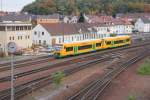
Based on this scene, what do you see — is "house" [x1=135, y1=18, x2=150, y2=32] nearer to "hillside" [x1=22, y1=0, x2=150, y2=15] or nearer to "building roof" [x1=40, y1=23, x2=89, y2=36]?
"hillside" [x1=22, y1=0, x2=150, y2=15]

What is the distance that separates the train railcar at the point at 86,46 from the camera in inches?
1785

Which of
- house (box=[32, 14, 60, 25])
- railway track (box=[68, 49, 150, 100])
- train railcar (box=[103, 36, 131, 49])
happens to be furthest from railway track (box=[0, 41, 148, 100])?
house (box=[32, 14, 60, 25])

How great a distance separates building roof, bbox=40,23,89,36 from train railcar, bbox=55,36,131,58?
11.5 m

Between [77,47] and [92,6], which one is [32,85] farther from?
[92,6]

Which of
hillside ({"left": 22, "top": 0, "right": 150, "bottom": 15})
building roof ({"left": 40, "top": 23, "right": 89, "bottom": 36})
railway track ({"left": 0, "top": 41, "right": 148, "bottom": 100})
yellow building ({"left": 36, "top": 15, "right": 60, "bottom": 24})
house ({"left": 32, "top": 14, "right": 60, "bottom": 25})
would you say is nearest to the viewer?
railway track ({"left": 0, "top": 41, "right": 148, "bottom": 100})

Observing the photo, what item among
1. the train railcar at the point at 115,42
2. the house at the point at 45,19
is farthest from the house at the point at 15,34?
the house at the point at 45,19

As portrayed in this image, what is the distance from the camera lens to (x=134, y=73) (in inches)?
1422

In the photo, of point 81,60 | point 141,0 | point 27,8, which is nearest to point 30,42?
point 81,60

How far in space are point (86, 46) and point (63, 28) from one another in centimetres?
2053

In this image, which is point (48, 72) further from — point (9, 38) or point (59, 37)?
point (59, 37)

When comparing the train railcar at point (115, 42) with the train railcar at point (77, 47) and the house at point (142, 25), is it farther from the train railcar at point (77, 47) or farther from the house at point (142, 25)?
the house at point (142, 25)

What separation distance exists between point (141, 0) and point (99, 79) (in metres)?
160

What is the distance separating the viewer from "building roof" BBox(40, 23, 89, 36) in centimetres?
6775

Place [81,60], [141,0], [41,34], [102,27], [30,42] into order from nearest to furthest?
[81,60] < [30,42] < [41,34] < [102,27] < [141,0]
